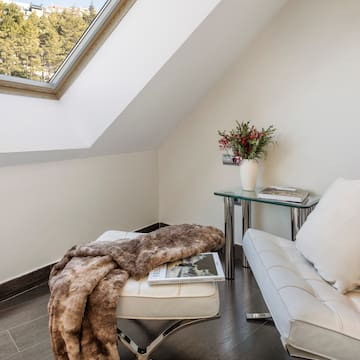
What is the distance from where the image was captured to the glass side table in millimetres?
1910

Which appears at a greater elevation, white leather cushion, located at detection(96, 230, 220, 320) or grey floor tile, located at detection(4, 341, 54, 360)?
white leather cushion, located at detection(96, 230, 220, 320)

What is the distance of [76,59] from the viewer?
79.7 inches

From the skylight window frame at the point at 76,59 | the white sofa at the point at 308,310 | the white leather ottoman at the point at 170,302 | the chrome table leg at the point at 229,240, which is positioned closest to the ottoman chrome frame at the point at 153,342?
the white leather ottoman at the point at 170,302

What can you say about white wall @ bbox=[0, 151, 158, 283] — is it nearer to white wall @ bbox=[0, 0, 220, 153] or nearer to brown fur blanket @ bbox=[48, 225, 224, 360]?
white wall @ bbox=[0, 0, 220, 153]

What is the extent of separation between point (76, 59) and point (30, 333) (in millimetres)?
1648

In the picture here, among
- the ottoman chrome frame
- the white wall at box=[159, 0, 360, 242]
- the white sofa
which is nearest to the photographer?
the white sofa

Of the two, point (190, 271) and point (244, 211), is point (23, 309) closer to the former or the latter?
point (190, 271)

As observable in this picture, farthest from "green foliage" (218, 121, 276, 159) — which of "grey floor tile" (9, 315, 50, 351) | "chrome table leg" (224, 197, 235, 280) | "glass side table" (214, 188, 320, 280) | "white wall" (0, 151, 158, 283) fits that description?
"grey floor tile" (9, 315, 50, 351)

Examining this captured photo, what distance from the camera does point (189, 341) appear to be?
158 centimetres

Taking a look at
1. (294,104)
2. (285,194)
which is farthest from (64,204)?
(294,104)

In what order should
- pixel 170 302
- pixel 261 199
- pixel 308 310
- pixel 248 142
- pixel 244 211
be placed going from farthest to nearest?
pixel 244 211 → pixel 248 142 → pixel 261 199 → pixel 170 302 → pixel 308 310

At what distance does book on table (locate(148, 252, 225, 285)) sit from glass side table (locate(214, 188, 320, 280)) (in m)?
0.70

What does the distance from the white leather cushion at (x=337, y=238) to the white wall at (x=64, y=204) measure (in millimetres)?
1646

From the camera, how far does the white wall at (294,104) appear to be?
1.98m
